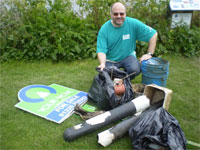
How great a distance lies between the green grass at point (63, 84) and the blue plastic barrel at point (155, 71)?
44cm

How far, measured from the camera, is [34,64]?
479cm

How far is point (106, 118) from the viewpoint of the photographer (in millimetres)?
2600

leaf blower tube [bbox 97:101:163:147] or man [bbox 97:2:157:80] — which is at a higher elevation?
man [bbox 97:2:157:80]

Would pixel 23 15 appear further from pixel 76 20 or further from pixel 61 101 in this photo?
pixel 61 101

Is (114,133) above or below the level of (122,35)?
below

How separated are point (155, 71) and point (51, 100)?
166 cm

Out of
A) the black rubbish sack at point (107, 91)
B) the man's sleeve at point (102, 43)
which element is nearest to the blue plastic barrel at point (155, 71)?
the black rubbish sack at point (107, 91)

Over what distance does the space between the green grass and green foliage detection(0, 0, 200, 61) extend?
0.93ft

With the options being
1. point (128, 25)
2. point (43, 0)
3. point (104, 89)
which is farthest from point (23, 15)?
point (104, 89)

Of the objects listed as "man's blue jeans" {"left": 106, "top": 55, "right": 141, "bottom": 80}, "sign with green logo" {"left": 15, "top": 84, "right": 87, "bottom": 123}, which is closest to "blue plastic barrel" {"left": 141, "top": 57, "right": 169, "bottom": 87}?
"man's blue jeans" {"left": 106, "top": 55, "right": 141, "bottom": 80}

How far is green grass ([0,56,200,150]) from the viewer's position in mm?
2496

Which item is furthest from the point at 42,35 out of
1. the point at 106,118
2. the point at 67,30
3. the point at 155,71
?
the point at 106,118

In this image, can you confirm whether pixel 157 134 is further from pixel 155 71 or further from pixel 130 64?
pixel 130 64

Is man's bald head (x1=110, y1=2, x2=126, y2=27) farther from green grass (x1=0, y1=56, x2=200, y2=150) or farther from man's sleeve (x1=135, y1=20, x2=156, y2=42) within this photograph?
green grass (x1=0, y1=56, x2=200, y2=150)
